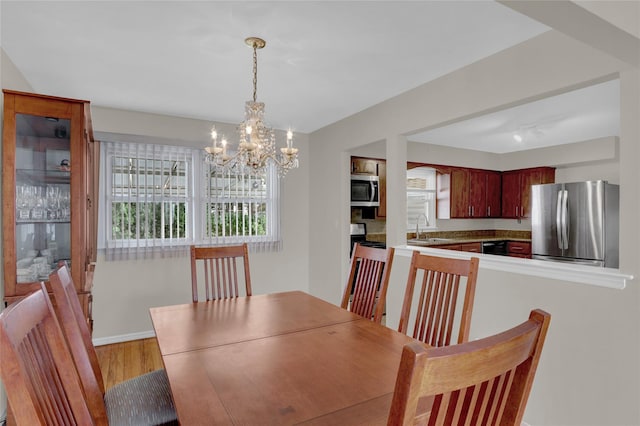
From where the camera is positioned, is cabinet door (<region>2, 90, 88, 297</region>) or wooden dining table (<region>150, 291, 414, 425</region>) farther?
cabinet door (<region>2, 90, 88, 297</region>)

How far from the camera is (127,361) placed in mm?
3172

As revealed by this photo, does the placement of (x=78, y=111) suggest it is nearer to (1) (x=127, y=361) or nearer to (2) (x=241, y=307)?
(2) (x=241, y=307)

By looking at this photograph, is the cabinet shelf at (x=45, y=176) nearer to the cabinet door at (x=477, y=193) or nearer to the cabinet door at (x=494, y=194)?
the cabinet door at (x=477, y=193)

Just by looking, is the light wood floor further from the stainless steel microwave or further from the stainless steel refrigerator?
the stainless steel refrigerator

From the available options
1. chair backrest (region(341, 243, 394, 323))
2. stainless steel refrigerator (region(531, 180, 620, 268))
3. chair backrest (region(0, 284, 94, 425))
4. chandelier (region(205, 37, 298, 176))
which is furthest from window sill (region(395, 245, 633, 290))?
chair backrest (region(0, 284, 94, 425))

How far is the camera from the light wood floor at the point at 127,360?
9.50ft

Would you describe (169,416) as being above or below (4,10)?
below

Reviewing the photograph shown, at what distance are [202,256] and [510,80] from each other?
246cm

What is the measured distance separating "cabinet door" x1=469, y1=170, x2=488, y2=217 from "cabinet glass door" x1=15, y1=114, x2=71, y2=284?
541 cm

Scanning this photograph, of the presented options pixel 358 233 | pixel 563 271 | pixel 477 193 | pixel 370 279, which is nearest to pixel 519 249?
pixel 477 193

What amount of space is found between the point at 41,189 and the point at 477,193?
18.8ft

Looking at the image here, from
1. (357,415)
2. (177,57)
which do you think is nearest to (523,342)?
(357,415)

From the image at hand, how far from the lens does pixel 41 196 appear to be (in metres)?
2.39

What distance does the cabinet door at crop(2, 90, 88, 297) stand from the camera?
2115 mm
